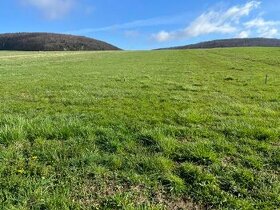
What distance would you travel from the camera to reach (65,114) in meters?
11.3

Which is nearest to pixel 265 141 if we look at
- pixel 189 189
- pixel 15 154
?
pixel 189 189

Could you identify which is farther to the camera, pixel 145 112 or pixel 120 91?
pixel 120 91

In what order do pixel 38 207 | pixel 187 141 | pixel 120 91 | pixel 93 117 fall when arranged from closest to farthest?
pixel 38 207
pixel 187 141
pixel 93 117
pixel 120 91

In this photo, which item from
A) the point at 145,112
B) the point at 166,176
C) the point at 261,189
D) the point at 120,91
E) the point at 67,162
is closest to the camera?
the point at 261,189

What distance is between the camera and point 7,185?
6.20m

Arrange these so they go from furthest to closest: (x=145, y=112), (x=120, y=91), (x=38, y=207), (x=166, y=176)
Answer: (x=120, y=91), (x=145, y=112), (x=166, y=176), (x=38, y=207)

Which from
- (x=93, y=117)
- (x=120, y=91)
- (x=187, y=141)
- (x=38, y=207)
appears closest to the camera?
(x=38, y=207)

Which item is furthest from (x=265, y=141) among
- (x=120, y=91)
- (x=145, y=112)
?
(x=120, y=91)

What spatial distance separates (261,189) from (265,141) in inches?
106

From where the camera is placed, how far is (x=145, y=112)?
1151 cm

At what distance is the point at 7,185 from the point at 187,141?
4319mm

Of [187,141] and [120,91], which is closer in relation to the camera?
[187,141]

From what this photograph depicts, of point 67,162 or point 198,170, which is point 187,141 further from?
point 67,162

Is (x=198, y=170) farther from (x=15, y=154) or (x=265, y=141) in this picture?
(x=15, y=154)
